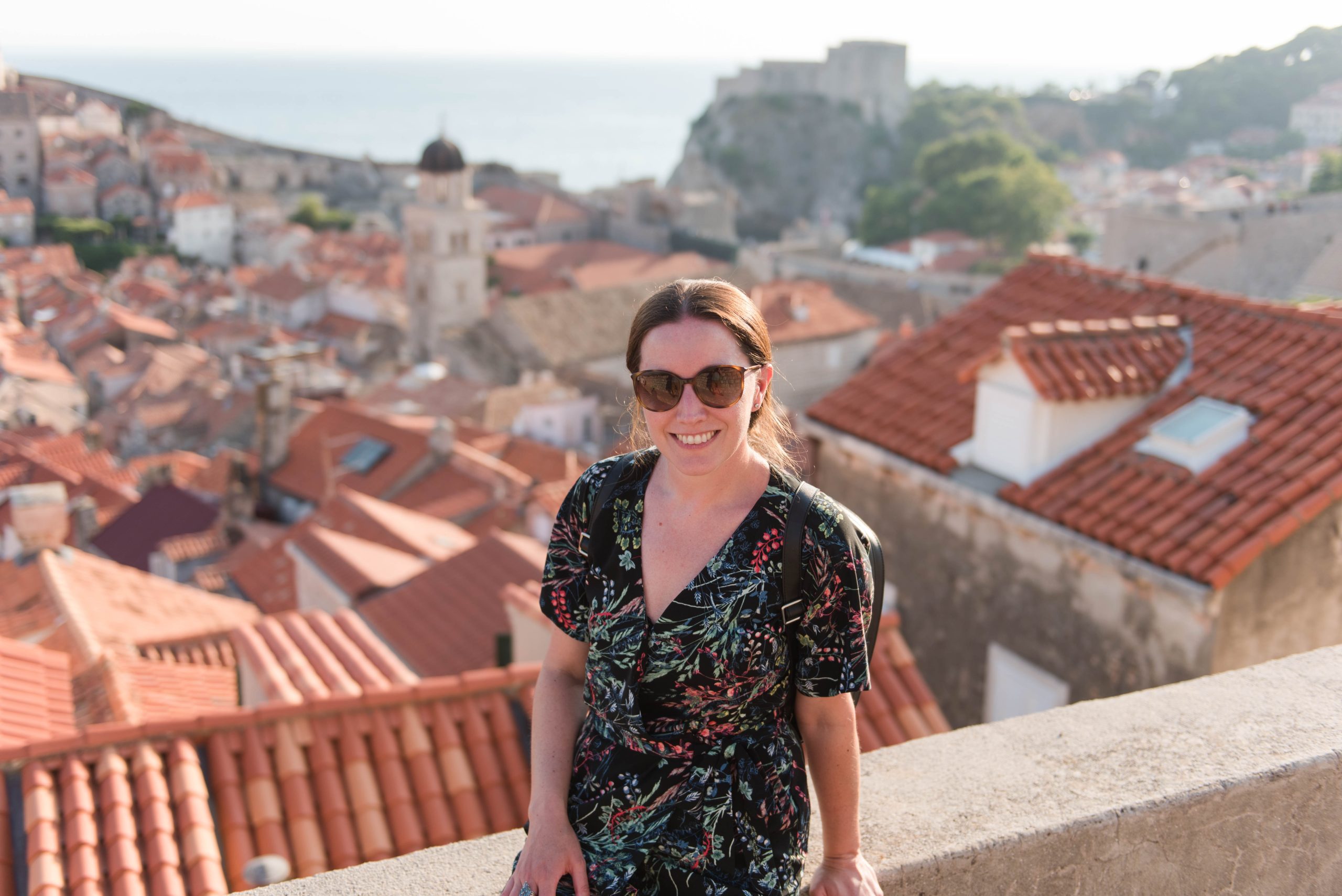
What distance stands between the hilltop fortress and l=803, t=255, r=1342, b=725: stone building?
3182 inches

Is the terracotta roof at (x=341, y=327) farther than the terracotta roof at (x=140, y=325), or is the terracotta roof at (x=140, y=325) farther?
the terracotta roof at (x=341, y=327)

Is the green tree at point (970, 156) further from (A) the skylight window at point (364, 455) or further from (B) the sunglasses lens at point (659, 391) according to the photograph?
(B) the sunglasses lens at point (659, 391)

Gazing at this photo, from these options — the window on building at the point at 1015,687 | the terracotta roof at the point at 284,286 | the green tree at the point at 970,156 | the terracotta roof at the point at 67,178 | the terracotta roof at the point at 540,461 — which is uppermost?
the green tree at the point at 970,156

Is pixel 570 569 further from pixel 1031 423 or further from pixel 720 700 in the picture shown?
pixel 1031 423

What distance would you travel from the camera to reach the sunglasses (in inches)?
86.3

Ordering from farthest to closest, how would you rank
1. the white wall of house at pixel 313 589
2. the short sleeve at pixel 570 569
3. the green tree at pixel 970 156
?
the green tree at pixel 970 156
the white wall of house at pixel 313 589
the short sleeve at pixel 570 569

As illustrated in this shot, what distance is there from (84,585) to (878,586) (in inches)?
347

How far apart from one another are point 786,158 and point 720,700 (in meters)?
82.5

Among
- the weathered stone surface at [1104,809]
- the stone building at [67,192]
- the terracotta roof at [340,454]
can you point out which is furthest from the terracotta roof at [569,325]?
the stone building at [67,192]

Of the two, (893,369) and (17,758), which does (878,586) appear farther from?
(893,369)

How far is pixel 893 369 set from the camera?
29.3 ft

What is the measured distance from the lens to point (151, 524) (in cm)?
2000

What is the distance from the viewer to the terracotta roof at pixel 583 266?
164 feet

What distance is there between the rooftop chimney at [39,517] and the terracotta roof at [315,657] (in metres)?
7.18
